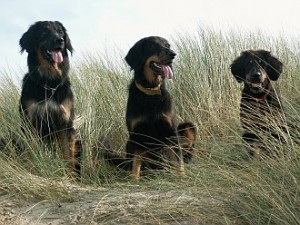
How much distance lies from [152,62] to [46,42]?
44.0 inches

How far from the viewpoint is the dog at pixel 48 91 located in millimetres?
5348

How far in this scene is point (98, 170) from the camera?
516cm

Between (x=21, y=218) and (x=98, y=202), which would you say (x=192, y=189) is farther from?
(x=21, y=218)

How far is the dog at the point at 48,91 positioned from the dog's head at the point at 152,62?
807 millimetres

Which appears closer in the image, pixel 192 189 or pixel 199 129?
pixel 192 189

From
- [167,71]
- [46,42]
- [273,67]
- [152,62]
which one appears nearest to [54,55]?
[46,42]

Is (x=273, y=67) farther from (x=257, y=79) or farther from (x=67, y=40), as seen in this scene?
(x=67, y=40)

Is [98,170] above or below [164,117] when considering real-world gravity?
below

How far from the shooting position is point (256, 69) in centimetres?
532

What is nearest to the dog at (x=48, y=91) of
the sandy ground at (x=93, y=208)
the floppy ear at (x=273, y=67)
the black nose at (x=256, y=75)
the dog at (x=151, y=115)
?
the dog at (x=151, y=115)

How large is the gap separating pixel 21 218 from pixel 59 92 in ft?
6.80

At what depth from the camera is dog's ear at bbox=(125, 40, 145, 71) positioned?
205 inches

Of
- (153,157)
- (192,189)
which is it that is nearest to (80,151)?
(153,157)

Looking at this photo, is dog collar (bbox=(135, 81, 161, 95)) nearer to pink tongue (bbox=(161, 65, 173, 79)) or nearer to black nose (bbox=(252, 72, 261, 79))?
pink tongue (bbox=(161, 65, 173, 79))
